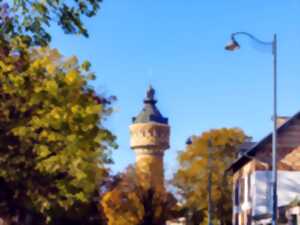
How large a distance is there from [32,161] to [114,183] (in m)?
38.9

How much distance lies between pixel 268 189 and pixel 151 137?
3606 inches

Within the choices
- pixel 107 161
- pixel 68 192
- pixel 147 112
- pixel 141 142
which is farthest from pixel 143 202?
pixel 147 112

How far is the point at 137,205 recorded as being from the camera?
7144 cm

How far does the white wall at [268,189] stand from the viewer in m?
42.1

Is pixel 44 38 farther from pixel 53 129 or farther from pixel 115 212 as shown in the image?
pixel 115 212

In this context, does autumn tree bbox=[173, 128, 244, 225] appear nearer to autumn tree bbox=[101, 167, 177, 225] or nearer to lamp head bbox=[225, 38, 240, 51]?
autumn tree bbox=[101, 167, 177, 225]

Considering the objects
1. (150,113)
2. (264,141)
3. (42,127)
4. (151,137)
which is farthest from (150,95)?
(42,127)

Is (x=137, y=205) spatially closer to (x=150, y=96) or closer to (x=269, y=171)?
(x=269, y=171)

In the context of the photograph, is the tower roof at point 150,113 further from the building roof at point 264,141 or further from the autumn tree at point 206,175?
the building roof at point 264,141

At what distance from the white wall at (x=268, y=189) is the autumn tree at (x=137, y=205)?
78.3 ft

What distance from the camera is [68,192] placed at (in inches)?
1155

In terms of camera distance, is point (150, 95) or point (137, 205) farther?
point (150, 95)

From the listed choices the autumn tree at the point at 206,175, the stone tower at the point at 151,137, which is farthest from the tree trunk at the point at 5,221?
the stone tower at the point at 151,137

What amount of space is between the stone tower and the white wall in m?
81.3
